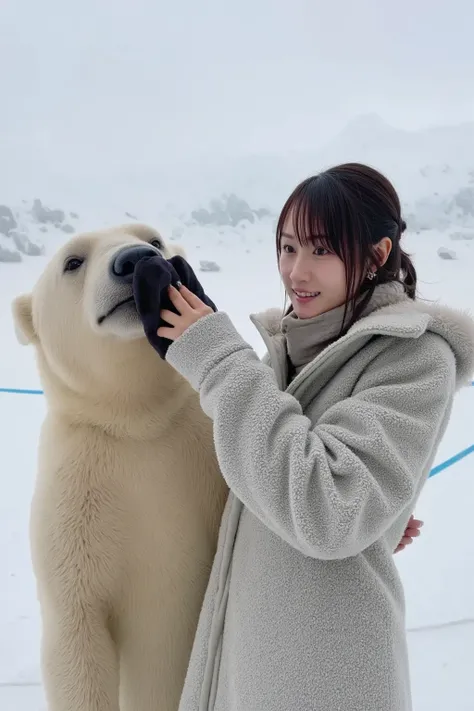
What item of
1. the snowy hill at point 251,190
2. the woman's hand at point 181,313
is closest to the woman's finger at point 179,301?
the woman's hand at point 181,313

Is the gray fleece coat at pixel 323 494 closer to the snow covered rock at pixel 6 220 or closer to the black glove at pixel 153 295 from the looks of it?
the black glove at pixel 153 295

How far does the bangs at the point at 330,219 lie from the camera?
0.62m

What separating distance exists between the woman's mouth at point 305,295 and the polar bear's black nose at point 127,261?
155 mm

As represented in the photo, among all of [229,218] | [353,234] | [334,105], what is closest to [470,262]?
[334,105]

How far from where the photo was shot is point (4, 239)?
227 centimetres

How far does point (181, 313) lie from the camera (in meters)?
0.57

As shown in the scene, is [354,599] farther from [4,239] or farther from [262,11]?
[262,11]

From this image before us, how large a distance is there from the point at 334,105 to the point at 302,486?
240 centimetres

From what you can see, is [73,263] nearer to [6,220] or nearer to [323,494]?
[323,494]

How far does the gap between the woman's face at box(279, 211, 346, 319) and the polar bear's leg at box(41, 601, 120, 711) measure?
40 centimetres

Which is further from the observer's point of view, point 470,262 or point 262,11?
point 470,262

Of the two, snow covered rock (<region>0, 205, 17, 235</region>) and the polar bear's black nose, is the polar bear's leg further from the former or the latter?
snow covered rock (<region>0, 205, 17, 235</region>)

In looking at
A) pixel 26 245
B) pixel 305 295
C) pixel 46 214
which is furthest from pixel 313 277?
pixel 46 214

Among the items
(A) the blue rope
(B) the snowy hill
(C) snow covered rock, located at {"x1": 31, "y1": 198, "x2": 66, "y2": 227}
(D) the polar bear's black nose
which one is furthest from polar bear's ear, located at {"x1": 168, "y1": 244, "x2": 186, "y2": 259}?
(C) snow covered rock, located at {"x1": 31, "y1": 198, "x2": 66, "y2": 227}
